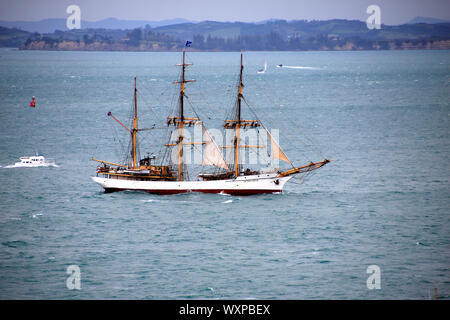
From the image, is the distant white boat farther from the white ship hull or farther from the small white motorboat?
the white ship hull

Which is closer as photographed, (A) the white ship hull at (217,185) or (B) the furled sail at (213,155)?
(A) the white ship hull at (217,185)

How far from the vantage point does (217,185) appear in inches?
2616

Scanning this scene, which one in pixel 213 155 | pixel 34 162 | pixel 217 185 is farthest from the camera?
pixel 34 162

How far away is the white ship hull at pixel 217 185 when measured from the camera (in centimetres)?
6612

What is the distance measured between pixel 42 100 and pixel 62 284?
120 metres

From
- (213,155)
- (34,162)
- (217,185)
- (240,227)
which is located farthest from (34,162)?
(240,227)

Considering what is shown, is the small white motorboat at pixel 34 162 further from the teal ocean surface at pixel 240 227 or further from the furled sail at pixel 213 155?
the furled sail at pixel 213 155

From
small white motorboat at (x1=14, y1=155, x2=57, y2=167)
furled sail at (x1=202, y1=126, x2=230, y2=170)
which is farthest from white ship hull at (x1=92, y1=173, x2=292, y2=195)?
small white motorboat at (x1=14, y1=155, x2=57, y2=167)

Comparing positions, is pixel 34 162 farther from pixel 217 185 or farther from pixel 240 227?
pixel 240 227

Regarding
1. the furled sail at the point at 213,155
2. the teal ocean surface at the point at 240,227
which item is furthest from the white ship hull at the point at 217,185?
the furled sail at the point at 213,155

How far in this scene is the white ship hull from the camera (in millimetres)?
66125

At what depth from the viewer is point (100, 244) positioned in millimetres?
53031
